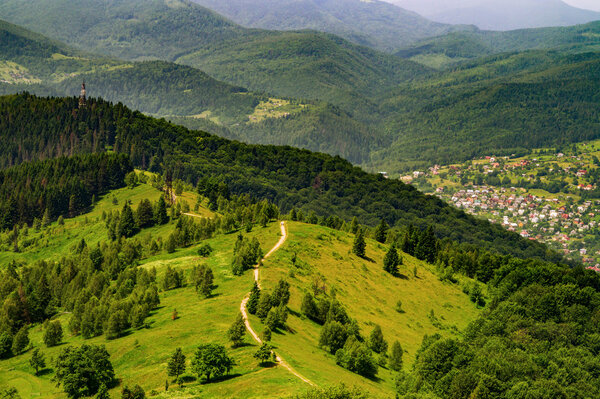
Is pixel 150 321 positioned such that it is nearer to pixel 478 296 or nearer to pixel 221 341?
pixel 221 341

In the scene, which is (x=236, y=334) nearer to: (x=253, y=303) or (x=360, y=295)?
(x=253, y=303)

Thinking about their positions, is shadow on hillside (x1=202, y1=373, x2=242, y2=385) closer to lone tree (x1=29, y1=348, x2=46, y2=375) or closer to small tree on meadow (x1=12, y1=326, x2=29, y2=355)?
lone tree (x1=29, y1=348, x2=46, y2=375)

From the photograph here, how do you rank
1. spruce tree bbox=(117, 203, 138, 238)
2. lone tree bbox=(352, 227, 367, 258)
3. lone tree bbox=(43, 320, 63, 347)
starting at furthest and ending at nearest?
spruce tree bbox=(117, 203, 138, 238) → lone tree bbox=(352, 227, 367, 258) → lone tree bbox=(43, 320, 63, 347)

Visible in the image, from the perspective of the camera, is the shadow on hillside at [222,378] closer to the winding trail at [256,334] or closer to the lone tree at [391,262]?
the winding trail at [256,334]

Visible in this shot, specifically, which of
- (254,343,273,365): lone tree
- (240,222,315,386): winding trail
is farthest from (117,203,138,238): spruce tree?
(254,343,273,365): lone tree

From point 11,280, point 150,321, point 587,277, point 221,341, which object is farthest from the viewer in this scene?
point 587,277

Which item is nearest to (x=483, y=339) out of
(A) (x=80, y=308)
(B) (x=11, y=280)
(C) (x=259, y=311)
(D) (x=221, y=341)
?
(C) (x=259, y=311)
